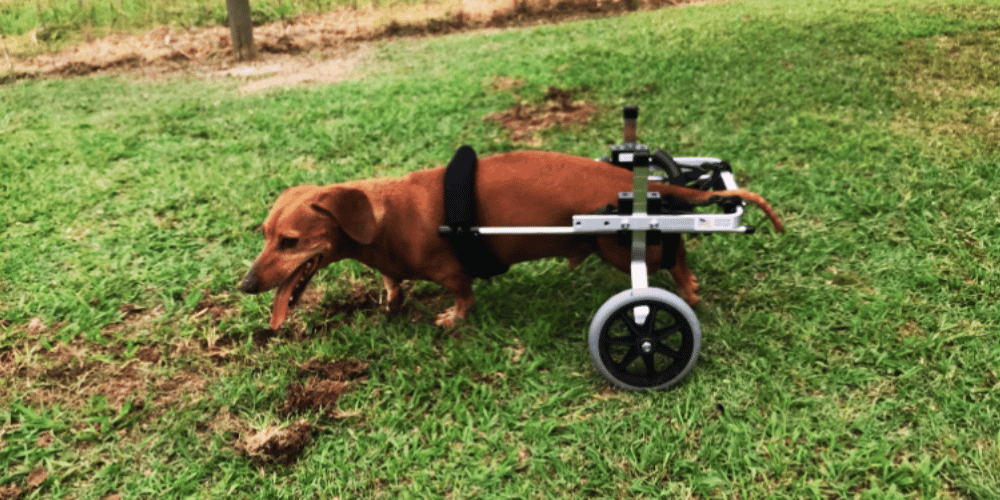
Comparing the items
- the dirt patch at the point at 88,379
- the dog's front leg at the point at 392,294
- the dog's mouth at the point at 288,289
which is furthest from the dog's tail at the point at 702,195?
the dirt patch at the point at 88,379

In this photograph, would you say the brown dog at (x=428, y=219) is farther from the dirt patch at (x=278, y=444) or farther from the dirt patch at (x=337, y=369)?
the dirt patch at (x=278, y=444)

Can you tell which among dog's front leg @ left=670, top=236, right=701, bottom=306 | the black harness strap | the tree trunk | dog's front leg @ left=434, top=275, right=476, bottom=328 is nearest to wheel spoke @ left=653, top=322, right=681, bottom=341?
dog's front leg @ left=670, top=236, right=701, bottom=306

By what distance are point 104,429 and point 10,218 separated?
3035 mm

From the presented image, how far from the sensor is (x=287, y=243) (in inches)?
116

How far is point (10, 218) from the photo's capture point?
4.93m

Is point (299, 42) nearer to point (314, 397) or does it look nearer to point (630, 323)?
point (314, 397)

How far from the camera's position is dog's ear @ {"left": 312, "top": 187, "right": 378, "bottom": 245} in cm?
294

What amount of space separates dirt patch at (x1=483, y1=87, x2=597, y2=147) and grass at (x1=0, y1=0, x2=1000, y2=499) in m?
0.17

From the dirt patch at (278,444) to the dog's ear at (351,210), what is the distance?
3.03 feet

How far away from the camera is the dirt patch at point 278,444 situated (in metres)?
2.71

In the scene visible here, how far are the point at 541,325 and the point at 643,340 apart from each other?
0.77 meters

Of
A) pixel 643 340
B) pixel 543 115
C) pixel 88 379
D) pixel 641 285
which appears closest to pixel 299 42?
pixel 543 115

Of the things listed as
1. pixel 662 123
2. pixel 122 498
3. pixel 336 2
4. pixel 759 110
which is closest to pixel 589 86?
pixel 662 123

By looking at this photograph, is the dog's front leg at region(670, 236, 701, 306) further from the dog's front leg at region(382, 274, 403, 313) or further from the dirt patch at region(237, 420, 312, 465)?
the dirt patch at region(237, 420, 312, 465)
